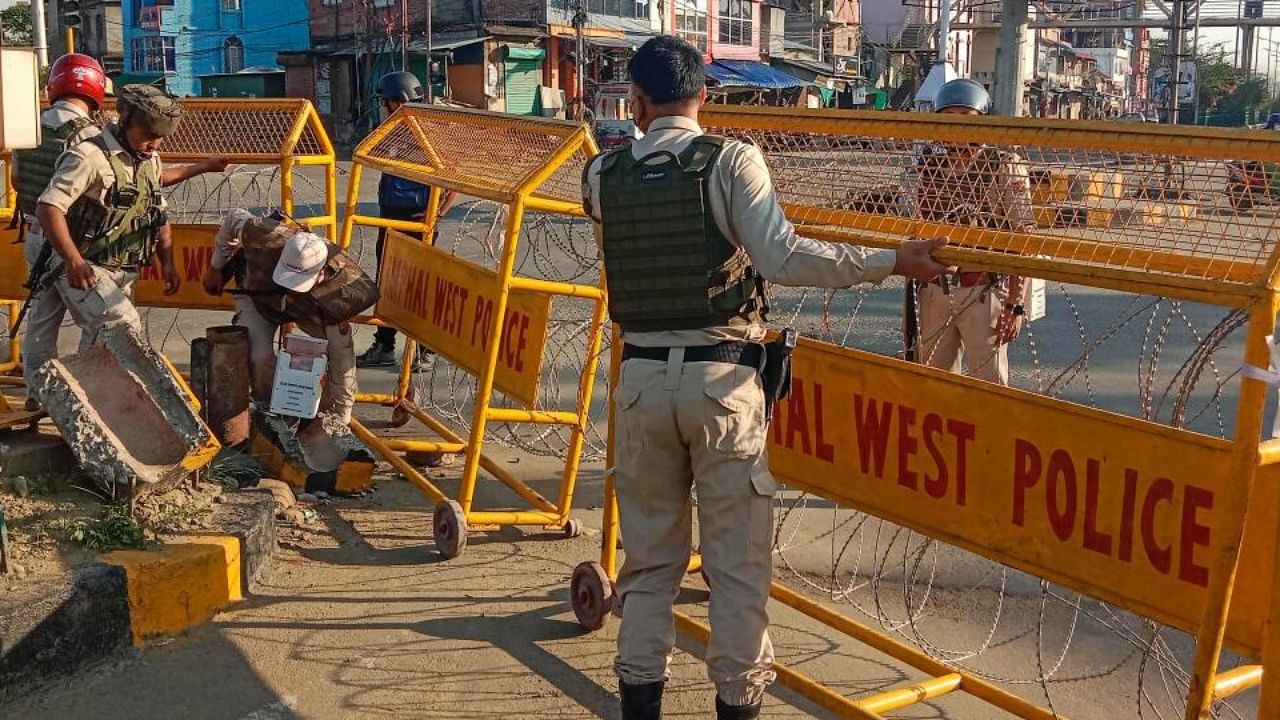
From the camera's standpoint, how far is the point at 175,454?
515 cm

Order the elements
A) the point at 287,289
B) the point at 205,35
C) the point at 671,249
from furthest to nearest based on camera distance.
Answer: the point at 205,35, the point at 287,289, the point at 671,249

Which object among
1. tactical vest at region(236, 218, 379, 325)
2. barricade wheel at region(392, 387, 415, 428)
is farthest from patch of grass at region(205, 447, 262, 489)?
barricade wheel at region(392, 387, 415, 428)

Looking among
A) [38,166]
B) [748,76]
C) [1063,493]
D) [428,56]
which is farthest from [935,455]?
[748,76]

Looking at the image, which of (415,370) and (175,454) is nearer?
(175,454)

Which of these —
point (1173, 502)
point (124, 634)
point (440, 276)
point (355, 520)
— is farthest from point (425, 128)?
point (1173, 502)

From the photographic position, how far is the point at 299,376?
20.2ft

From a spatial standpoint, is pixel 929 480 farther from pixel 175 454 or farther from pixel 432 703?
pixel 175 454

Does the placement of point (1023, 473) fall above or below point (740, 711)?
above

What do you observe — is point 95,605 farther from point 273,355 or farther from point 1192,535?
point 1192,535

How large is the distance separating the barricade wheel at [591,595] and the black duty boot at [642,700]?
0.97 m

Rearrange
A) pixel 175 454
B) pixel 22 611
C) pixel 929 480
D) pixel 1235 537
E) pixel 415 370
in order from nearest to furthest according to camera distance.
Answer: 1. pixel 1235 537
2. pixel 929 480
3. pixel 22 611
4. pixel 175 454
5. pixel 415 370

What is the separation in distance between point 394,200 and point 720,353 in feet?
18.8

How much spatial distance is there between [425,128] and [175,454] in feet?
8.37

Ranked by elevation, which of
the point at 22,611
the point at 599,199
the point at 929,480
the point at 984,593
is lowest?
the point at 984,593
